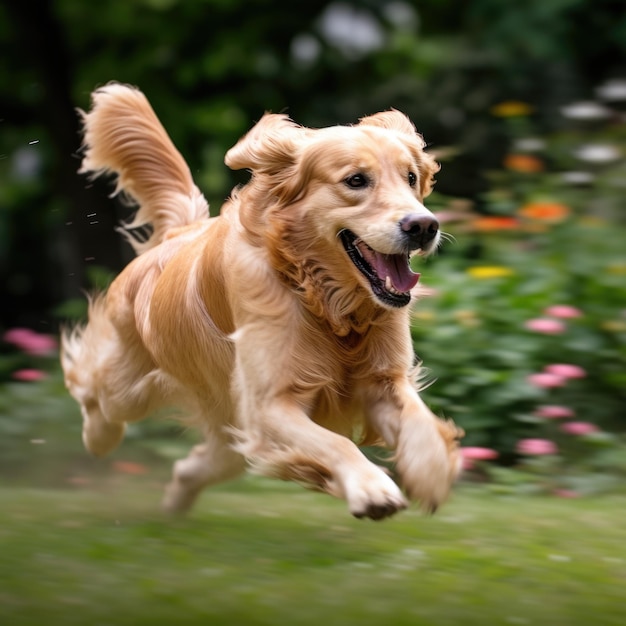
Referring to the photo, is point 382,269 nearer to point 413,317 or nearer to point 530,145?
point 413,317

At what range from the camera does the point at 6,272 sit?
36.2 ft

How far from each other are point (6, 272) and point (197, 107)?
2.91m

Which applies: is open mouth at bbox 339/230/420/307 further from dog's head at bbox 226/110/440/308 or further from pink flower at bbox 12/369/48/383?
pink flower at bbox 12/369/48/383

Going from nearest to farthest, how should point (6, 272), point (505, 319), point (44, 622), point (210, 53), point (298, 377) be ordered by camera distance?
point (44, 622) < point (298, 377) < point (505, 319) < point (210, 53) < point (6, 272)

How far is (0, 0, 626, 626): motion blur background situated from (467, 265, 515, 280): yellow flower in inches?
1.2

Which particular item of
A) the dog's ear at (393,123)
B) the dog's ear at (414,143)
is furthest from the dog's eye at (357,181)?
the dog's ear at (393,123)

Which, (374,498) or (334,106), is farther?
(334,106)

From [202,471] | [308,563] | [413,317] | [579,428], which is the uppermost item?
[413,317]

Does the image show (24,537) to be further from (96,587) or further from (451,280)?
(451,280)

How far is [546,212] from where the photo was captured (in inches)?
269

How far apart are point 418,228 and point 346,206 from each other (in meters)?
0.31

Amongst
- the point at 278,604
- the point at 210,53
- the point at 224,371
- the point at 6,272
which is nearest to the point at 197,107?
the point at 210,53

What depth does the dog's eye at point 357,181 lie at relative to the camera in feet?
13.4

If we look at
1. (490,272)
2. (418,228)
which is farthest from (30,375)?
(418,228)
